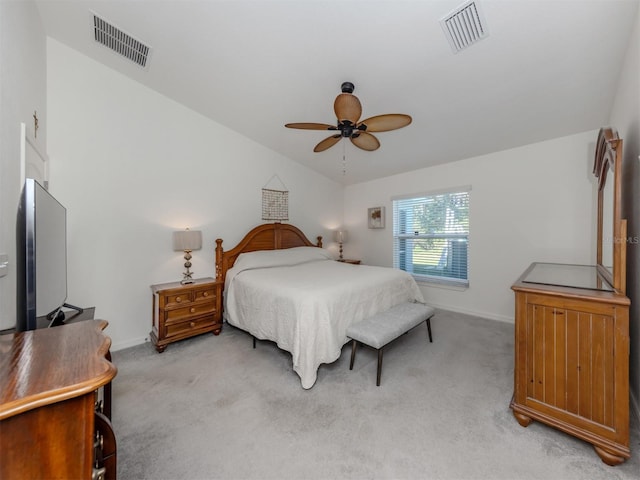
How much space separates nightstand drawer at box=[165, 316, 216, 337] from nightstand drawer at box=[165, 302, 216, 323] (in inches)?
2.4

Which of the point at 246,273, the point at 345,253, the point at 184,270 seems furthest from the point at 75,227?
the point at 345,253

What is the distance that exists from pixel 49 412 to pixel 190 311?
249 cm

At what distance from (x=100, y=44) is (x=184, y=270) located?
241 cm

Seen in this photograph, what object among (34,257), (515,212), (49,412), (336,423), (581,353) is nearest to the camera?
(49,412)

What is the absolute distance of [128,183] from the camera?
2.91m

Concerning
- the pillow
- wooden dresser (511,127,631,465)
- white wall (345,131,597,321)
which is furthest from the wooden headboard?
wooden dresser (511,127,631,465)

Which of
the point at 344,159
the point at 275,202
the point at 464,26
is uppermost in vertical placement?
the point at 464,26

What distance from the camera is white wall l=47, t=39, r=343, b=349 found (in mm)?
2602

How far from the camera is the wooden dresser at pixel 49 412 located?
0.59 m

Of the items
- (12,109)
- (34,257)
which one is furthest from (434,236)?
(12,109)

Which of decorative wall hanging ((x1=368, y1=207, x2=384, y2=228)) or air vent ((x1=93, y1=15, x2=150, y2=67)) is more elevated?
air vent ((x1=93, y1=15, x2=150, y2=67))

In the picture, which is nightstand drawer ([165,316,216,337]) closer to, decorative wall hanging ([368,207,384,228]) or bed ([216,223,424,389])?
bed ([216,223,424,389])

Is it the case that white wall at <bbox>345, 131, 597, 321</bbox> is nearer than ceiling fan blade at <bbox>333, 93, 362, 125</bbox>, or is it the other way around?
ceiling fan blade at <bbox>333, 93, 362, 125</bbox>

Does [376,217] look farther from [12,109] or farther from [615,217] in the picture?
[12,109]
